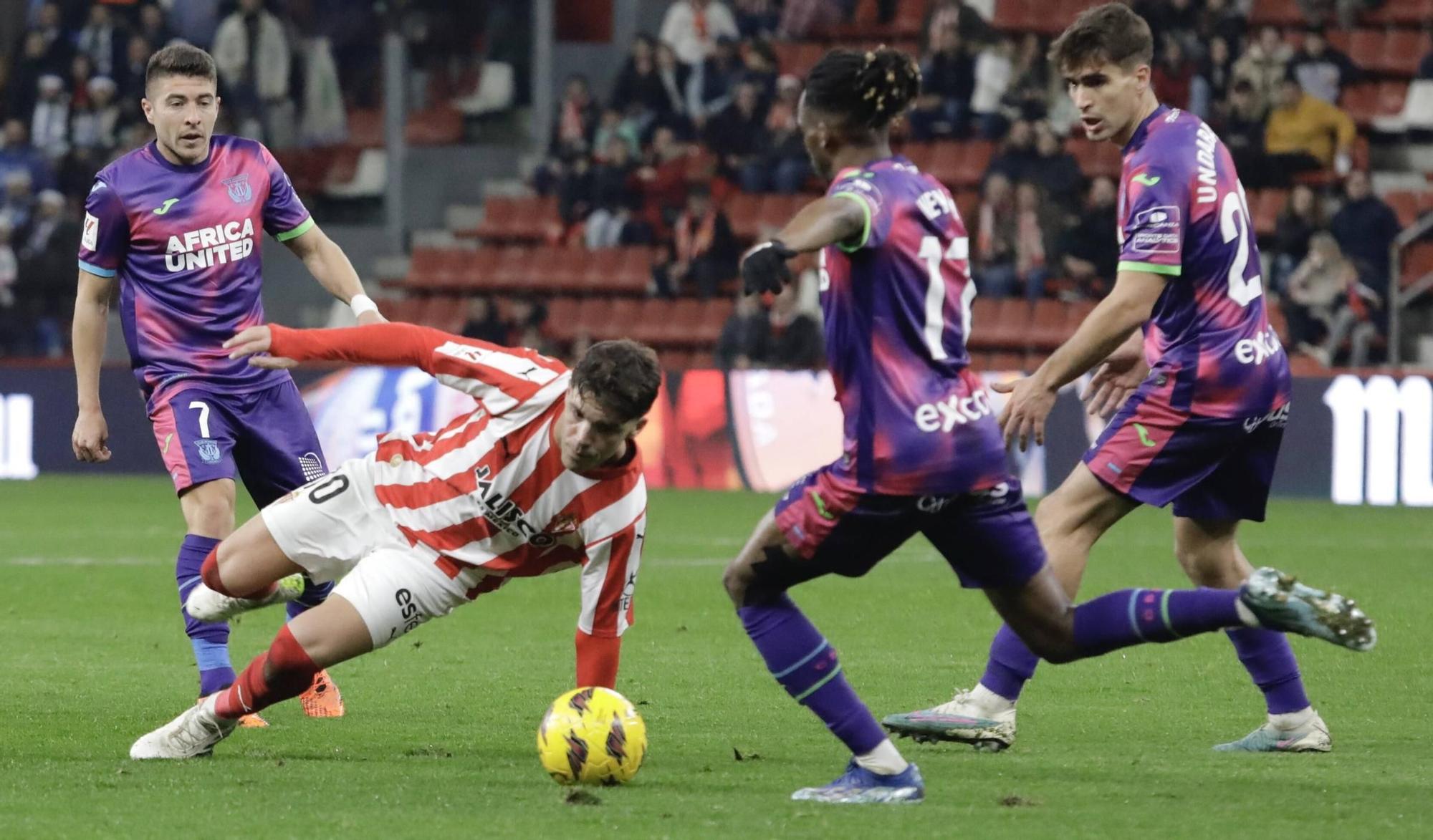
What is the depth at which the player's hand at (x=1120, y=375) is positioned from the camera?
6.32 meters

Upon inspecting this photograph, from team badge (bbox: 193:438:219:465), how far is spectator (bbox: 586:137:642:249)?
13.8 m

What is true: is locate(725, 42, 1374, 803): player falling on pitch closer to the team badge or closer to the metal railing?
the team badge

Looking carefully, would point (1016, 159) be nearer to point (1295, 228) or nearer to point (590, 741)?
→ point (1295, 228)

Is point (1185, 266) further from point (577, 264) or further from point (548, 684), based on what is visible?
point (577, 264)

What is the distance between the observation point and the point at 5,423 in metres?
18.8

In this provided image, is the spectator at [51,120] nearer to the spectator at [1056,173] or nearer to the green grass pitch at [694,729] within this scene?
the spectator at [1056,173]

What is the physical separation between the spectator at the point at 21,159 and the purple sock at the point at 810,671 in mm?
18292

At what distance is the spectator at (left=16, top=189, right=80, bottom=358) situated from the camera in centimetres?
2098

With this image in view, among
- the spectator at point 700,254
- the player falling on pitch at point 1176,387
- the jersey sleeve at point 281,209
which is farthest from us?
the spectator at point 700,254

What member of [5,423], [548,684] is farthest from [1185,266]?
[5,423]

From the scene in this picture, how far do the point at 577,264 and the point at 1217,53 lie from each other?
254 inches

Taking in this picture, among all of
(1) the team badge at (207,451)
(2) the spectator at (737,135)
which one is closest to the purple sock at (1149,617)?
(1) the team badge at (207,451)

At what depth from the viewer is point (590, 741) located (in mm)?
5387

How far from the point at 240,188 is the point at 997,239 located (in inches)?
458
